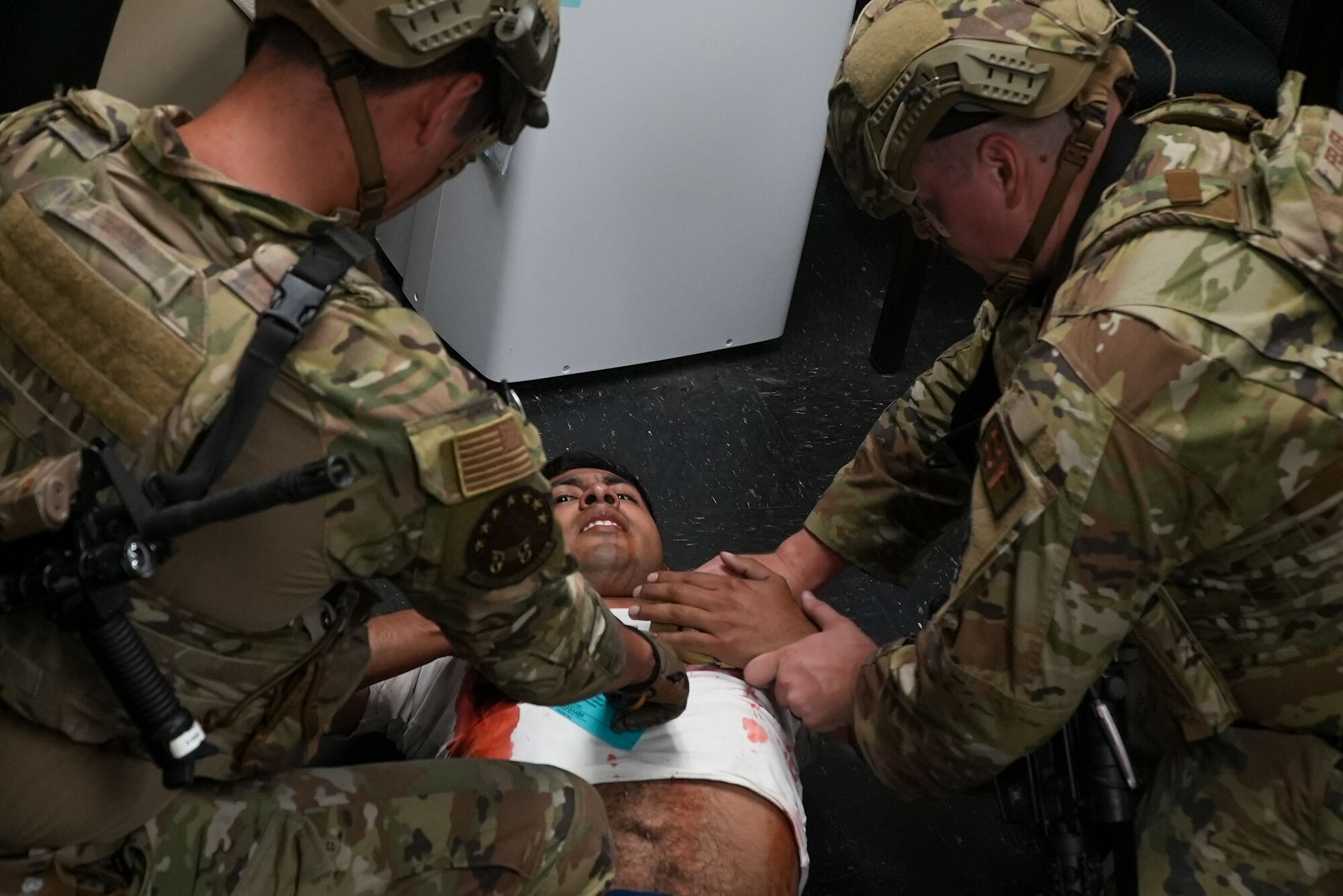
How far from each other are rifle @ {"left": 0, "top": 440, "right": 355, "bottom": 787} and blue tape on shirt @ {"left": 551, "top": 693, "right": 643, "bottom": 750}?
0.93 metres

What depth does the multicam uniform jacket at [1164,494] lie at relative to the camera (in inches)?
63.0

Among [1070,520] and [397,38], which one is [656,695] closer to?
[1070,520]

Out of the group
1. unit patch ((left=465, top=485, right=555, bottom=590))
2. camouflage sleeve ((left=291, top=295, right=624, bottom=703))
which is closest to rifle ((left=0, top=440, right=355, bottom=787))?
camouflage sleeve ((left=291, top=295, right=624, bottom=703))

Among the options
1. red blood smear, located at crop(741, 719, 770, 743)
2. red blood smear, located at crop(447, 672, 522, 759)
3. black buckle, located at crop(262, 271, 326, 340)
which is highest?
black buckle, located at crop(262, 271, 326, 340)

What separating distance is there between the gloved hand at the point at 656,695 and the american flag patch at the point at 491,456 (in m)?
0.66

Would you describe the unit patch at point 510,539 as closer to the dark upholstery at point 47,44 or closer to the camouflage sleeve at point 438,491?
the camouflage sleeve at point 438,491

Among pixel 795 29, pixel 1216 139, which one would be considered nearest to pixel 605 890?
pixel 1216 139

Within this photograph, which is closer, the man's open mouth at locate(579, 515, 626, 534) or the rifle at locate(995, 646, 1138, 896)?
the rifle at locate(995, 646, 1138, 896)

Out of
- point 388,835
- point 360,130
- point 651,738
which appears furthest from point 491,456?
point 651,738

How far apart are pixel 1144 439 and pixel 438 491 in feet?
2.76

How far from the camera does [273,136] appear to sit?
144 centimetres

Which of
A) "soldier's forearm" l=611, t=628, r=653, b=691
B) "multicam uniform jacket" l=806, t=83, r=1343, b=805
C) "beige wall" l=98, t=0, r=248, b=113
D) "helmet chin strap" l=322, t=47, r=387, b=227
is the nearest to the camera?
"helmet chin strap" l=322, t=47, r=387, b=227

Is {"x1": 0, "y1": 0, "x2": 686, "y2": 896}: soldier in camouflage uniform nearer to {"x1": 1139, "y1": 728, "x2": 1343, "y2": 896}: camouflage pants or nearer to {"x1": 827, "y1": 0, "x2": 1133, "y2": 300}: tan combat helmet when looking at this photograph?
{"x1": 827, "y1": 0, "x2": 1133, "y2": 300}: tan combat helmet

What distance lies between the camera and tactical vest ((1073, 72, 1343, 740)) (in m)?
1.62
